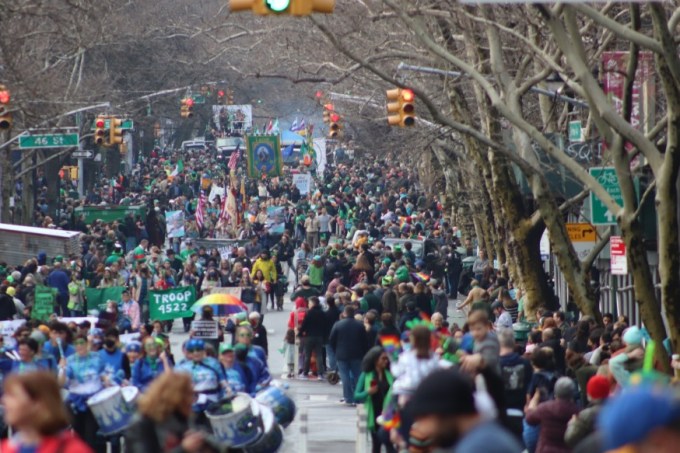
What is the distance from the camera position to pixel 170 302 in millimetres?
30875

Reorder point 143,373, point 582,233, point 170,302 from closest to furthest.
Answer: point 143,373
point 582,233
point 170,302

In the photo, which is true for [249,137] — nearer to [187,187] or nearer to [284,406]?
[187,187]

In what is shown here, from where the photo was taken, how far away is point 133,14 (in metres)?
64.6

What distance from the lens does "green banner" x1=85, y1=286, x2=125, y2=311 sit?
108ft

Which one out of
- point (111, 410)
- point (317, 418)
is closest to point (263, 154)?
point (317, 418)

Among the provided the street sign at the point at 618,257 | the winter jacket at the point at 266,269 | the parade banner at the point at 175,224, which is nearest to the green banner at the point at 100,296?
the winter jacket at the point at 266,269

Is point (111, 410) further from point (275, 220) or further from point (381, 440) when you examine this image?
point (275, 220)

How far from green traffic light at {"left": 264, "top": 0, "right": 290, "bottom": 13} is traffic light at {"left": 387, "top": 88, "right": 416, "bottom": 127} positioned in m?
9.36

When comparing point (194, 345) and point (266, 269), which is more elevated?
point (266, 269)

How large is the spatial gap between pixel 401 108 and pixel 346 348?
4.33 meters

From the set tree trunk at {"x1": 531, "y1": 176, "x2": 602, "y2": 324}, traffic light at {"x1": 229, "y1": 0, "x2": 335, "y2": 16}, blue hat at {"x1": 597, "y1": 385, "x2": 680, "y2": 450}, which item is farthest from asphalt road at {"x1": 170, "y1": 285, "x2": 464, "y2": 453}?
blue hat at {"x1": 597, "y1": 385, "x2": 680, "y2": 450}

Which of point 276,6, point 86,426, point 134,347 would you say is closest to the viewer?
point 276,6

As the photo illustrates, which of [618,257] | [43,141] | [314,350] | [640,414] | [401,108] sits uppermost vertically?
[43,141]

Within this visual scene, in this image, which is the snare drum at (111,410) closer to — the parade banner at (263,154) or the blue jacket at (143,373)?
the blue jacket at (143,373)
